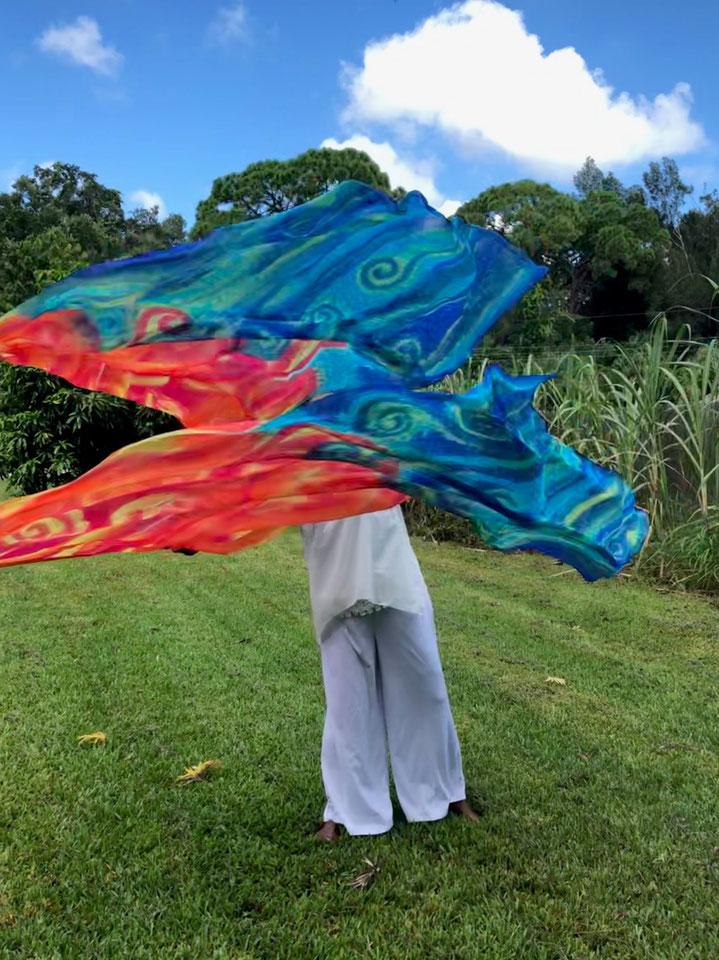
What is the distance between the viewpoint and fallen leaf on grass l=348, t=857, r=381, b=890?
2639mm

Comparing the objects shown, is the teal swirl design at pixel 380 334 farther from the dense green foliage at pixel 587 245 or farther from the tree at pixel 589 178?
the tree at pixel 589 178

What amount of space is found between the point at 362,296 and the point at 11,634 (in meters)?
4.04

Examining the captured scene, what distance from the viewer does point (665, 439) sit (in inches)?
264

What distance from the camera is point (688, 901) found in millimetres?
2541

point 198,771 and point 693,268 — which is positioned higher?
point 693,268

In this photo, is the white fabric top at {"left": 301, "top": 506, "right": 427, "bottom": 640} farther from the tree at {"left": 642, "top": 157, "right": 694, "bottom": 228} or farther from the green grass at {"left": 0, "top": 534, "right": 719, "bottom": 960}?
the tree at {"left": 642, "top": 157, "right": 694, "bottom": 228}

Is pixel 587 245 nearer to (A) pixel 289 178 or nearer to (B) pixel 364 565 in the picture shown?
(A) pixel 289 178

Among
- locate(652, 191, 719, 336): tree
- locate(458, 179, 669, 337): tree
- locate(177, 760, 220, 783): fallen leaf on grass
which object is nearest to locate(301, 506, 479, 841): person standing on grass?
locate(177, 760, 220, 783): fallen leaf on grass

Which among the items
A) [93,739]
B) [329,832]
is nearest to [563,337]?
[93,739]

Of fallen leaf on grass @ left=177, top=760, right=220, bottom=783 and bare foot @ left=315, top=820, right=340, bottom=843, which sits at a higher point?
fallen leaf on grass @ left=177, top=760, right=220, bottom=783

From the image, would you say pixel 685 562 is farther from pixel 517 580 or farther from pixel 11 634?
pixel 11 634

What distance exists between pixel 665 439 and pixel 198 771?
4817mm

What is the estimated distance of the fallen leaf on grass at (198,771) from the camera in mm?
3363

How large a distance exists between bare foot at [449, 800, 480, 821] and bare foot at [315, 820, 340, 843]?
0.45 meters
